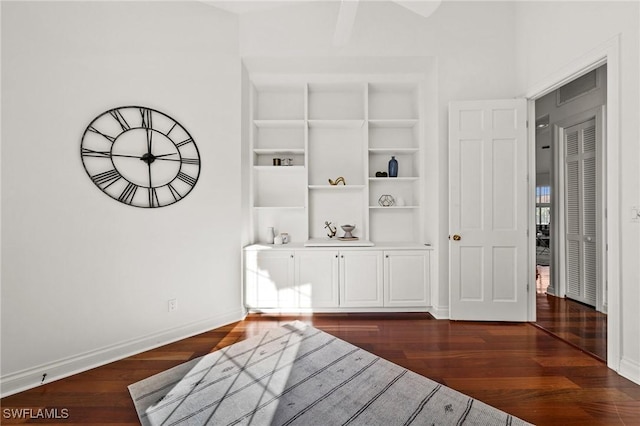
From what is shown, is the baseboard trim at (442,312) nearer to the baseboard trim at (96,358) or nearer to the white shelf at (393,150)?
the white shelf at (393,150)

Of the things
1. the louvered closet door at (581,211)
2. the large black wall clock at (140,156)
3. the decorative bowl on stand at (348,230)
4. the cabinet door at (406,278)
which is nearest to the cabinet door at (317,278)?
the decorative bowl on stand at (348,230)

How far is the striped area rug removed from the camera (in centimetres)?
167

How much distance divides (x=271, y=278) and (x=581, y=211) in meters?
3.96

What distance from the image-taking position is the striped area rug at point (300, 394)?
1669mm

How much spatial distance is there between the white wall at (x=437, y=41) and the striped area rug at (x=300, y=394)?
1506 mm

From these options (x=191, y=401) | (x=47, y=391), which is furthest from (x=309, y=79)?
(x=47, y=391)

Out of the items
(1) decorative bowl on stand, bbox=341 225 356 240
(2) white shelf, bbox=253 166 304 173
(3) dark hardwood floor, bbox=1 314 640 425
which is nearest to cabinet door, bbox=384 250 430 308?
(3) dark hardwood floor, bbox=1 314 640 425

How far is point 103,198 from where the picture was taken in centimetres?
238

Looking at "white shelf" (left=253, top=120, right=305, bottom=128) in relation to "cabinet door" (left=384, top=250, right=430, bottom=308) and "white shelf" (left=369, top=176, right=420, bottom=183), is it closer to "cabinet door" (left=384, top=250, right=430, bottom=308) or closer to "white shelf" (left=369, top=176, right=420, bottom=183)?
"white shelf" (left=369, top=176, right=420, bottom=183)

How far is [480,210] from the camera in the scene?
3.08 metres

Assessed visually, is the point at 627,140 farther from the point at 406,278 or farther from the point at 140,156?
the point at 140,156

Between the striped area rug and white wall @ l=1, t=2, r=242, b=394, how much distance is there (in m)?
0.72

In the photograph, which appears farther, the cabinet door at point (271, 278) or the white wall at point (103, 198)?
the cabinet door at point (271, 278)

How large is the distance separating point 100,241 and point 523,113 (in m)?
4.17
